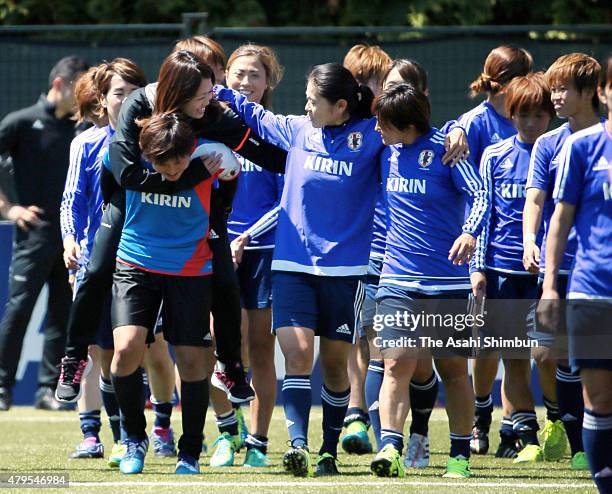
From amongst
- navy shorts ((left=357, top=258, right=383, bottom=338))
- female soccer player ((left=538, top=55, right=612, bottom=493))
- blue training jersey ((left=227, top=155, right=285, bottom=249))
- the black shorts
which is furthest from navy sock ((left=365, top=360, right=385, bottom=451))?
female soccer player ((left=538, top=55, right=612, bottom=493))

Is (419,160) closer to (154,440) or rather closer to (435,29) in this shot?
(154,440)

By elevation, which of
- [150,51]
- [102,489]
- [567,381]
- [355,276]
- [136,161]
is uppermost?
[150,51]

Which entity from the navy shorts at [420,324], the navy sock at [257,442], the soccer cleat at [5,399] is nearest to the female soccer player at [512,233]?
the navy shorts at [420,324]

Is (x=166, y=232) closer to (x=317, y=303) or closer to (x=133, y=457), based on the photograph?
(x=317, y=303)

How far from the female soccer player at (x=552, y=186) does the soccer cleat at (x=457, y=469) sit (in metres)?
0.75

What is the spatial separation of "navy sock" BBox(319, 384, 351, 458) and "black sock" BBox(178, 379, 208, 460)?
666mm

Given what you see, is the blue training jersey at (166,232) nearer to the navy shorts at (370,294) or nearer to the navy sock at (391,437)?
the navy sock at (391,437)

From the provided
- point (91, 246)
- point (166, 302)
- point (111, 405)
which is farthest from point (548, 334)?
point (91, 246)

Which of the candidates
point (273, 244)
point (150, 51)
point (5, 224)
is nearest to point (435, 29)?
point (150, 51)

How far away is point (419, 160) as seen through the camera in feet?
21.2

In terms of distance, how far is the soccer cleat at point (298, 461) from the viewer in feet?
20.7

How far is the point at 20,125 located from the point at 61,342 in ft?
5.49

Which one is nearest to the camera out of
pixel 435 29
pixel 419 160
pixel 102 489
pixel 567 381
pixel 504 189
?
pixel 102 489

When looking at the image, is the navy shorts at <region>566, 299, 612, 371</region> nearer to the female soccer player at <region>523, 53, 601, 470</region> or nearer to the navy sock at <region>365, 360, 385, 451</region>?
the female soccer player at <region>523, 53, 601, 470</region>
